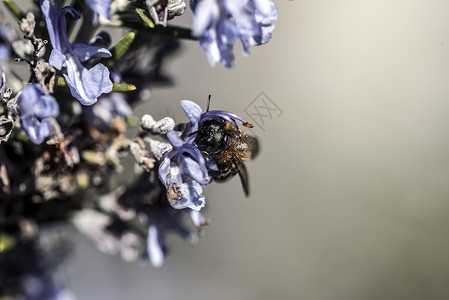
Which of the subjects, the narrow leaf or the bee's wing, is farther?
the bee's wing

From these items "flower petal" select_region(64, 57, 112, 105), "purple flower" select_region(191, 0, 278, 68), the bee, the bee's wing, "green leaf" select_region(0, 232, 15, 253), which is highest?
"purple flower" select_region(191, 0, 278, 68)

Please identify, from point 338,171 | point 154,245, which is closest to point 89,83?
point 154,245

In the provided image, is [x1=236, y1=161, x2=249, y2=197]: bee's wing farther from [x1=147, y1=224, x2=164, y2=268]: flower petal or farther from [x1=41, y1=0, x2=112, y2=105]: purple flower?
[x1=41, y1=0, x2=112, y2=105]: purple flower

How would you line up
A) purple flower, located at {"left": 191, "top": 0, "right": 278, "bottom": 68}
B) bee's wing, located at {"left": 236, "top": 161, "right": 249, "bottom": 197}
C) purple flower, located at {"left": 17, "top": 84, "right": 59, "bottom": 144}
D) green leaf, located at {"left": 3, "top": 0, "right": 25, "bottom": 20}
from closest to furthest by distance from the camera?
purple flower, located at {"left": 191, "top": 0, "right": 278, "bottom": 68}
purple flower, located at {"left": 17, "top": 84, "right": 59, "bottom": 144}
green leaf, located at {"left": 3, "top": 0, "right": 25, "bottom": 20}
bee's wing, located at {"left": 236, "top": 161, "right": 249, "bottom": 197}

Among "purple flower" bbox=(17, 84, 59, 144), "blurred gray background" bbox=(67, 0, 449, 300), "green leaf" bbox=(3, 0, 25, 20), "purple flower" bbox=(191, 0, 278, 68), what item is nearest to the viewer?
"purple flower" bbox=(191, 0, 278, 68)

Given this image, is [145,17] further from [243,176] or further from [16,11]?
[243,176]

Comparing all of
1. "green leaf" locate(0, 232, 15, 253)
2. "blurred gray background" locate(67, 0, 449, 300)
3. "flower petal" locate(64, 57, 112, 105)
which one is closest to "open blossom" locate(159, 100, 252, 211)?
"flower petal" locate(64, 57, 112, 105)

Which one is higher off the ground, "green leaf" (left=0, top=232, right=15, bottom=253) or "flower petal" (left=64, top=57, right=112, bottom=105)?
"flower petal" (left=64, top=57, right=112, bottom=105)

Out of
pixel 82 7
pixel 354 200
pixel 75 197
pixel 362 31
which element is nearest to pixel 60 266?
pixel 75 197

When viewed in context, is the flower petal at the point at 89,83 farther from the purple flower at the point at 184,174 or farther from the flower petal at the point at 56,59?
the purple flower at the point at 184,174

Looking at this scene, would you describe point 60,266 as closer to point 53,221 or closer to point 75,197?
point 53,221
